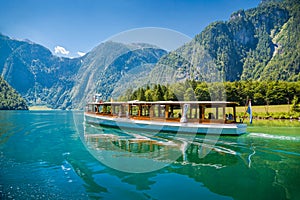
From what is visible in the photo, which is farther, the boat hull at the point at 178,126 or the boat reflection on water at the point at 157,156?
the boat hull at the point at 178,126

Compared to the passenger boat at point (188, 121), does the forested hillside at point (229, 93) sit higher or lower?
higher

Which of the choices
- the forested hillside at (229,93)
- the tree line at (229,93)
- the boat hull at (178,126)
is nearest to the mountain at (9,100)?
the tree line at (229,93)

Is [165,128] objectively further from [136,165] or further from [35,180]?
[35,180]

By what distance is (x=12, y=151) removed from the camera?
1802 cm

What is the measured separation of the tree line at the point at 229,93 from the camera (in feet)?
267

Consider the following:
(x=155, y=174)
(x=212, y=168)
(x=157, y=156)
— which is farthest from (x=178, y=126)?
(x=155, y=174)

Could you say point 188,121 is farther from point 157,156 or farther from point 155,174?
point 155,174

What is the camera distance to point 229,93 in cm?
8775

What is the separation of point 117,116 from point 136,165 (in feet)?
78.0

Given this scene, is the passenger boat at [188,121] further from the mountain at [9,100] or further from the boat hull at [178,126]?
the mountain at [9,100]

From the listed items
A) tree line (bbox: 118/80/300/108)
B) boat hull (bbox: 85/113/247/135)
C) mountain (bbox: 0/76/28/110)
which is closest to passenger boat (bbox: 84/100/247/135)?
boat hull (bbox: 85/113/247/135)

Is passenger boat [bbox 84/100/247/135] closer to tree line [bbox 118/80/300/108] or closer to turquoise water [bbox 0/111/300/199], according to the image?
turquoise water [bbox 0/111/300/199]

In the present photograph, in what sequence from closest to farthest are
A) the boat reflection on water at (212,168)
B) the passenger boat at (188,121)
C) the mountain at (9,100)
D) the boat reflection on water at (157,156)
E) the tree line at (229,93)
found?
the boat reflection on water at (212,168)
the boat reflection on water at (157,156)
the passenger boat at (188,121)
the tree line at (229,93)
the mountain at (9,100)

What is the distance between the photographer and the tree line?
3201 inches
